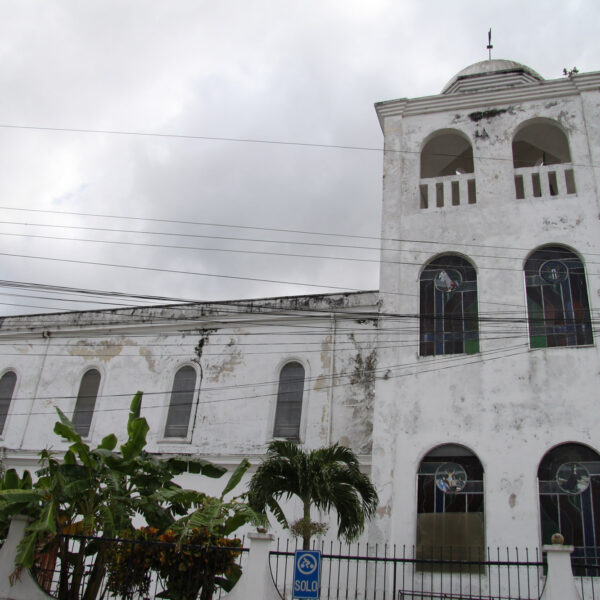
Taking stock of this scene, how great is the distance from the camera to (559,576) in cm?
852

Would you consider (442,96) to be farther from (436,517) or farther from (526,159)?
(436,517)

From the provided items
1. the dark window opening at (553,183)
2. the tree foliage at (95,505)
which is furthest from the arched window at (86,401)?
the dark window opening at (553,183)

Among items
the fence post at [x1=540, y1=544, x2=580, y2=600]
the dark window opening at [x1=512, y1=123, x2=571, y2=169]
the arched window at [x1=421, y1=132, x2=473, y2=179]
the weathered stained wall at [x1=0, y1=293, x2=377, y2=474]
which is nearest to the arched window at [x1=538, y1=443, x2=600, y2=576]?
the fence post at [x1=540, y1=544, x2=580, y2=600]

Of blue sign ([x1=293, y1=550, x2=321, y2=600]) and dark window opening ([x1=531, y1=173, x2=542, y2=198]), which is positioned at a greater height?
dark window opening ([x1=531, y1=173, x2=542, y2=198])

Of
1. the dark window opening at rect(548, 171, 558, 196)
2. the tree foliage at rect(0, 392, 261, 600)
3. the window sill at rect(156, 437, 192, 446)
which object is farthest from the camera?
the window sill at rect(156, 437, 192, 446)

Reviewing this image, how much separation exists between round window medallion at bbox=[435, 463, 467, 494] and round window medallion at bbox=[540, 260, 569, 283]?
426 cm

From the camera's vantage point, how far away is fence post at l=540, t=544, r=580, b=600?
845 centimetres

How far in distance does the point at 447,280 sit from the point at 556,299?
2210 mm

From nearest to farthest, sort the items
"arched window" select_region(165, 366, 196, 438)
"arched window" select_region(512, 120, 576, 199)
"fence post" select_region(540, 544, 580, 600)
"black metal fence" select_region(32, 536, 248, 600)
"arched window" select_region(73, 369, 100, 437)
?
"fence post" select_region(540, 544, 580, 600)
"black metal fence" select_region(32, 536, 248, 600)
"arched window" select_region(512, 120, 576, 199)
"arched window" select_region(165, 366, 196, 438)
"arched window" select_region(73, 369, 100, 437)

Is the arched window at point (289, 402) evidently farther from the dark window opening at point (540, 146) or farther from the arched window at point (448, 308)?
the dark window opening at point (540, 146)

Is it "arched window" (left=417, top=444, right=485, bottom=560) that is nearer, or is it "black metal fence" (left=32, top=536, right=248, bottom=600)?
"black metal fence" (left=32, top=536, right=248, bottom=600)

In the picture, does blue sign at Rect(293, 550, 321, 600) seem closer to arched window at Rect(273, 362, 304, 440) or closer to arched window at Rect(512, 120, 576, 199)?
arched window at Rect(273, 362, 304, 440)

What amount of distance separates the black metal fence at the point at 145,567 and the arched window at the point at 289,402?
5.50m

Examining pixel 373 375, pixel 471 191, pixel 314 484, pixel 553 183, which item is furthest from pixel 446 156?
pixel 314 484
